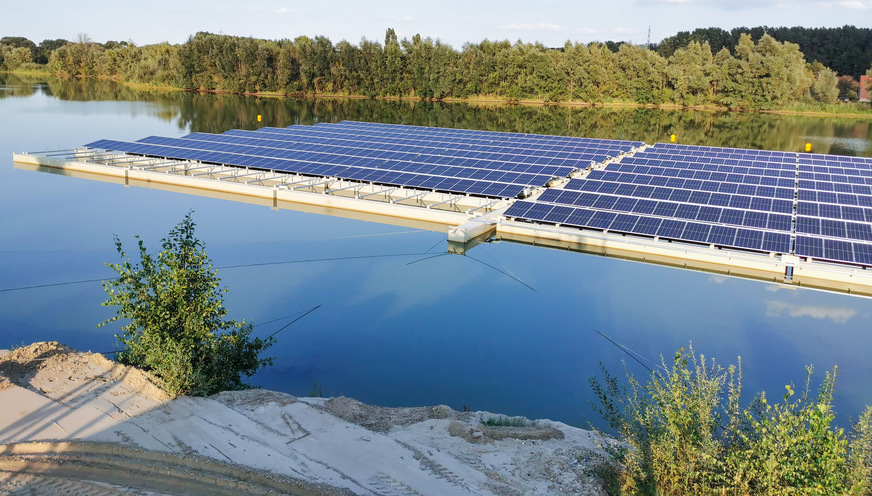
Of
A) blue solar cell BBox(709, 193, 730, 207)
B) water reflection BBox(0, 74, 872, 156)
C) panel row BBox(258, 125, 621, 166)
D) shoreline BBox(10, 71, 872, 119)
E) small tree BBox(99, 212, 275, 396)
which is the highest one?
shoreline BBox(10, 71, 872, 119)

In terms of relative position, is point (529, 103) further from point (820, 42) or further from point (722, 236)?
point (722, 236)

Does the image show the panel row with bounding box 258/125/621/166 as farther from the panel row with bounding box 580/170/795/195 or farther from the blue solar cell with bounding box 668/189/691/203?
the blue solar cell with bounding box 668/189/691/203

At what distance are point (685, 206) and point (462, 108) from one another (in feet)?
183

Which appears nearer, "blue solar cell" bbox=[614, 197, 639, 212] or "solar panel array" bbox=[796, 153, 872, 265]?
"solar panel array" bbox=[796, 153, 872, 265]

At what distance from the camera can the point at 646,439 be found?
371 inches

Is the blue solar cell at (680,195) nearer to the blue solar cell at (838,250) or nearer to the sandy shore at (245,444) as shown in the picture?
the blue solar cell at (838,250)

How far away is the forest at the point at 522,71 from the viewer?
79.4 meters

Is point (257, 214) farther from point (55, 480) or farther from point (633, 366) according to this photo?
point (55, 480)

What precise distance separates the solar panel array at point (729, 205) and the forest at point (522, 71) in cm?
5014

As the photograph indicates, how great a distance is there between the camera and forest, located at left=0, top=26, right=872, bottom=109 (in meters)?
79.4

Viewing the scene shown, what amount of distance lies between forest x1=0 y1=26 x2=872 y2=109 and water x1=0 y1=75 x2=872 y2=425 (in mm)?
61626

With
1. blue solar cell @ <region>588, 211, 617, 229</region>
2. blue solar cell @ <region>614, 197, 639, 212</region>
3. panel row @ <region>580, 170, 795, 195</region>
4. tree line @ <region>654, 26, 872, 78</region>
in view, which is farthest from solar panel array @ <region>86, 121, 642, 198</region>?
tree line @ <region>654, 26, 872, 78</region>

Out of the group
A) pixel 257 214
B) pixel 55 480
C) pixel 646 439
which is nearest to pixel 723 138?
pixel 257 214

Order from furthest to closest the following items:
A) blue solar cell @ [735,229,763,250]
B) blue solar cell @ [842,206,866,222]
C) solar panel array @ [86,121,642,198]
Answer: solar panel array @ [86,121,642,198] < blue solar cell @ [842,206,866,222] < blue solar cell @ [735,229,763,250]
